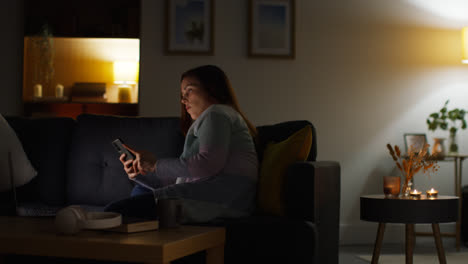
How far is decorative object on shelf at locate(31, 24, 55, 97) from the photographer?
4418 millimetres

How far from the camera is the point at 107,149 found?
2.97 meters

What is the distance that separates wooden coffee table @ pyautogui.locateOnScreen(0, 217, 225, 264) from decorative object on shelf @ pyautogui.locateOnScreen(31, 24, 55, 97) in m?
2.80

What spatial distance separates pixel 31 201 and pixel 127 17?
204 cm

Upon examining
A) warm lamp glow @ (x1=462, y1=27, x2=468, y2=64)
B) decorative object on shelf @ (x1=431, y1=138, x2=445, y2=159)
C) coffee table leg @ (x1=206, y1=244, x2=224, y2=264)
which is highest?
warm lamp glow @ (x1=462, y1=27, x2=468, y2=64)

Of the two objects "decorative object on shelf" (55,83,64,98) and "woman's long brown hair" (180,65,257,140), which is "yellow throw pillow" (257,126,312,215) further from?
"decorative object on shelf" (55,83,64,98)

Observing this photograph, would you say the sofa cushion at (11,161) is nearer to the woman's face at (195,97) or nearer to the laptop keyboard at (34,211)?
the laptop keyboard at (34,211)

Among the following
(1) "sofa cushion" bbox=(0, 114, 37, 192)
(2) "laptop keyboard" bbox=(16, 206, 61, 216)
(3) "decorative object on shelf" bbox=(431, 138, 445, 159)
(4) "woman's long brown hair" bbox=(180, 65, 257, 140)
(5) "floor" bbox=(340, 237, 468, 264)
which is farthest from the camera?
(3) "decorative object on shelf" bbox=(431, 138, 445, 159)

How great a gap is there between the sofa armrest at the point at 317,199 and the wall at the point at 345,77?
2032mm

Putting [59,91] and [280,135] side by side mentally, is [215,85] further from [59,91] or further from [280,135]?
[59,91]

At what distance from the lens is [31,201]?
291cm

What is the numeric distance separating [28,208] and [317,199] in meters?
1.38

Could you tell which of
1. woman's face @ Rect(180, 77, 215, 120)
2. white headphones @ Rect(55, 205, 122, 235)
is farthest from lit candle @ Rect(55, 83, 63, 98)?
white headphones @ Rect(55, 205, 122, 235)

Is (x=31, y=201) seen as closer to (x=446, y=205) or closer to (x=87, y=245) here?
(x=87, y=245)

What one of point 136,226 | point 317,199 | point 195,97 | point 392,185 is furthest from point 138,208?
point 392,185
